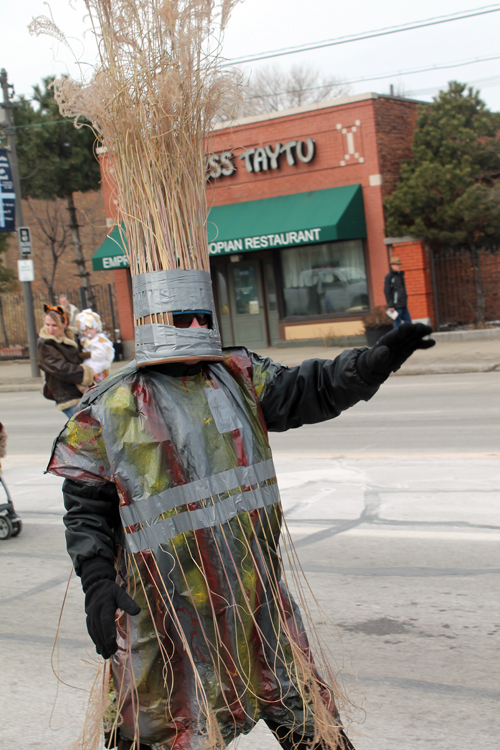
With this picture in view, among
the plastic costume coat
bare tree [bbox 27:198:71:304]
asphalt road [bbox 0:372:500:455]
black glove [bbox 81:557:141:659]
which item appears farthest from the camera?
bare tree [bbox 27:198:71:304]

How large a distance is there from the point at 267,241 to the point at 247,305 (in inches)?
111

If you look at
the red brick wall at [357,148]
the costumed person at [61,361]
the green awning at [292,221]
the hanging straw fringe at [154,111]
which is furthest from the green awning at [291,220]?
the hanging straw fringe at [154,111]

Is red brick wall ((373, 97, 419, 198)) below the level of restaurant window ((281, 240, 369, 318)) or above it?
above

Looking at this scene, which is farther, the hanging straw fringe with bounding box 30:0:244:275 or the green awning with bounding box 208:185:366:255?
the green awning with bounding box 208:185:366:255

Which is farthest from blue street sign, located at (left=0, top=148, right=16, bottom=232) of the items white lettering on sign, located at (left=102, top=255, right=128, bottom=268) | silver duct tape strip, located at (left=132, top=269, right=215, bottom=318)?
silver duct tape strip, located at (left=132, top=269, right=215, bottom=318)

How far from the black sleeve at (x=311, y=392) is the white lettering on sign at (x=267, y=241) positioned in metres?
16.5

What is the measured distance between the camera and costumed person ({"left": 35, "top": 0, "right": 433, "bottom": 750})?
2.35 m

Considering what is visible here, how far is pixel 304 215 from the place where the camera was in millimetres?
19641

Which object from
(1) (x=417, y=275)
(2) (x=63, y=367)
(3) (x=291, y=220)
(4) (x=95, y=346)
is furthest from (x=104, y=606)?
(3) (x=291, y=220)

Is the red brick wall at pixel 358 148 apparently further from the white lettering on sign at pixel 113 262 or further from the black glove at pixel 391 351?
the black glove at pixel 391 351

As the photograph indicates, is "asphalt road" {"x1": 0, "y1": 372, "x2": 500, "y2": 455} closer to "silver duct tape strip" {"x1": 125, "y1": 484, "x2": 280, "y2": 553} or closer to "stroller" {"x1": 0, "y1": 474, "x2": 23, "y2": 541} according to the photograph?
"stroller" {"x1": 0, "y1": 474, "x2": 23, "y2": 541}

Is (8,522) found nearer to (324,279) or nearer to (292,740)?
(292,740)

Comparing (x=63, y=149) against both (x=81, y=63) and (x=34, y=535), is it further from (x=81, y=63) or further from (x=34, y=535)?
(x=81, y=63)

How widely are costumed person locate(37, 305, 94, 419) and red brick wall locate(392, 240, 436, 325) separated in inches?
478
